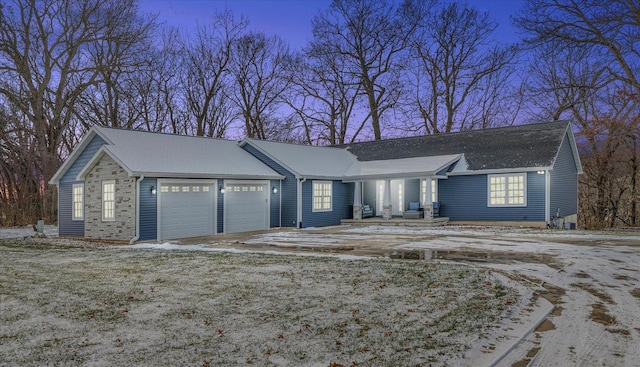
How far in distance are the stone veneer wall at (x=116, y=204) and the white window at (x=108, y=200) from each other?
0.48 feet

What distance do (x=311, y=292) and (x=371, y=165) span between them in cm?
1738

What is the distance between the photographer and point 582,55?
22484 millimetres

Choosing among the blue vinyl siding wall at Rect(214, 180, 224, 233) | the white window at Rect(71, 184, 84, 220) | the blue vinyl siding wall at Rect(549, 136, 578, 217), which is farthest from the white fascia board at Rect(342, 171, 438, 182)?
the white window at Rect(71, 184, 84, 220)

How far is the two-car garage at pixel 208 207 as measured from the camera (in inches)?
649

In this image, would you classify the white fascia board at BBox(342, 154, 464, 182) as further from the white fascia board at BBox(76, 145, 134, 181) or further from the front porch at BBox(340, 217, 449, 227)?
the white fascia board at BBox(76, 145, 134, 181)

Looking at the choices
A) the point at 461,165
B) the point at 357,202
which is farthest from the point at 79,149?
the point at 461,165

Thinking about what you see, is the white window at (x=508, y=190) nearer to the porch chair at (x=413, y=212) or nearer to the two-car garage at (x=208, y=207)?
the porch chair at (x=413, y=212)

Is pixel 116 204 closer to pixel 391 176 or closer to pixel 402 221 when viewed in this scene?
pixel 391 176

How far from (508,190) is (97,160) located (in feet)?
52.6

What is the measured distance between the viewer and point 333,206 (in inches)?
882

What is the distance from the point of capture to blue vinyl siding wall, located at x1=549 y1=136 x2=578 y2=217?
19859mm

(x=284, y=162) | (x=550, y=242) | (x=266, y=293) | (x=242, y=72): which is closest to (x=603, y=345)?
(x=266, y=293)

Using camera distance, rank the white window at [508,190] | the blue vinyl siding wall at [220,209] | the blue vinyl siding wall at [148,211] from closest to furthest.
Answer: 1. the blue vinyl siding wall at [148,211]
2. the blue vinyl siding wall at [220,209]
3. the white window at [508,190]

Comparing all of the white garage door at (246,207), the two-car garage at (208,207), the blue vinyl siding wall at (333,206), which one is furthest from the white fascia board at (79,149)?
the blue vinyl siding wall at (333,206)
